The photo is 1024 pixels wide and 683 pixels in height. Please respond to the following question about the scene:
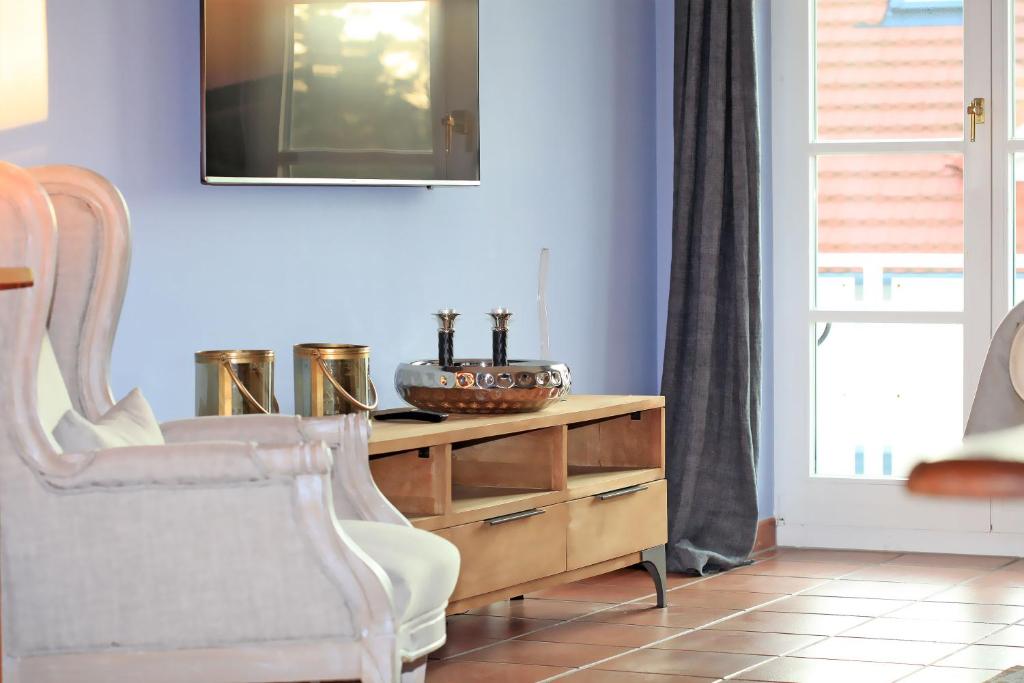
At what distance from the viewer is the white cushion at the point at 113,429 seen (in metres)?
2.22

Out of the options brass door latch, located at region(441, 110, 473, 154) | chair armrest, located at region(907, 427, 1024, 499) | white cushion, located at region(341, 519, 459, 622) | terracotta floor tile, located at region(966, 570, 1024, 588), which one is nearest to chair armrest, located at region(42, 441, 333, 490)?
white cushion, located at region(341, 519, 459, 622)

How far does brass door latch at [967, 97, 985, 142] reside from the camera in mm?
4609

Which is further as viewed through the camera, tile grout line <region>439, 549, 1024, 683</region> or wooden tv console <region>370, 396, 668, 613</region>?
tile grout line <region>439, 549, 1024, 683</region>

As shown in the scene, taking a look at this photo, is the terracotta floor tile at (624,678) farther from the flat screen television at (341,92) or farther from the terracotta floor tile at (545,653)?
the flat screen television at (341,92)

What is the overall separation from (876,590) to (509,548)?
1270mm

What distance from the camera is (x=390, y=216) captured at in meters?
3.69

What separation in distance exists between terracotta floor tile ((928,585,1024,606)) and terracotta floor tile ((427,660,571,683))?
1284mm

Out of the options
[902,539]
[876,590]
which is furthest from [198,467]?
[902,539]

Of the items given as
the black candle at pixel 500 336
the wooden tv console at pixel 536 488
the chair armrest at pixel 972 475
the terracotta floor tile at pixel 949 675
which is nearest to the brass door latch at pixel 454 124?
the black candle at pixel 500 336

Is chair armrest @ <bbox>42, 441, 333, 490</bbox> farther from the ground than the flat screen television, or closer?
closer

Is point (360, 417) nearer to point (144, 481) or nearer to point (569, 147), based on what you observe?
point (144, 481)

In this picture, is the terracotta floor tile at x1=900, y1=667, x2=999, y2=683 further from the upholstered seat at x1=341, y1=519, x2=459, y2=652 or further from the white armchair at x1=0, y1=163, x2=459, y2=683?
the white armchair at x1=0, y1=163, x2=459, y2=683

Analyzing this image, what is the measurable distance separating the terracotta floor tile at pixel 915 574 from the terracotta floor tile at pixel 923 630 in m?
0.53

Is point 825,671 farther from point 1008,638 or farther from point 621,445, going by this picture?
point 621,445
